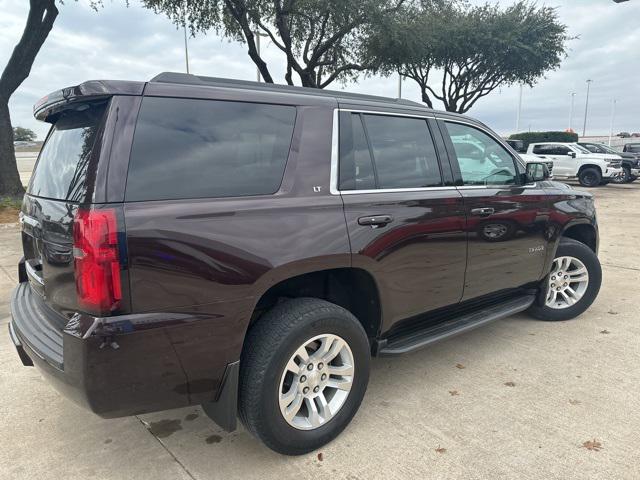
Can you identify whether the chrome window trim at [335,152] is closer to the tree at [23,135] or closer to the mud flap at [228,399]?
the mud flap at [228,399]

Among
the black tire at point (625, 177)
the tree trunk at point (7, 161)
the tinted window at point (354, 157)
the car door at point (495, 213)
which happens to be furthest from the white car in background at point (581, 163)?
the tinted window at point (354, 157)

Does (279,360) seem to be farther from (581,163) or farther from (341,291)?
(581,163)

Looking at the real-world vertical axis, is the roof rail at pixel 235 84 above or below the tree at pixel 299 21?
below

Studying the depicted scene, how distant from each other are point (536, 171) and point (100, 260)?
3.52 metres

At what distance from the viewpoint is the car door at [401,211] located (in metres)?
2.66

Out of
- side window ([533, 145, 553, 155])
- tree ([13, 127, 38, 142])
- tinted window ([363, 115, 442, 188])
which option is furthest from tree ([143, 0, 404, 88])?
tree ([13, 127, 38, 142])

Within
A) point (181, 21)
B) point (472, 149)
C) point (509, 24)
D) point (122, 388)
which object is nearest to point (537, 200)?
point (472, 149)

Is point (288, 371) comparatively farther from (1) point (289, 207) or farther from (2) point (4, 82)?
(2) point (4, 82)

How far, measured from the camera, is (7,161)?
11102 millimetres

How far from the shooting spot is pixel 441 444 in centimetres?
258

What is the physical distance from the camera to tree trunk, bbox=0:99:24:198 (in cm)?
1099

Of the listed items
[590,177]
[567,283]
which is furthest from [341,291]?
[590,177]

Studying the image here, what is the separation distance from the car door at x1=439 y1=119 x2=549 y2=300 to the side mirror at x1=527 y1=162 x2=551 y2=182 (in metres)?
0.08

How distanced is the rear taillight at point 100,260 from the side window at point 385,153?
48.4 inches
